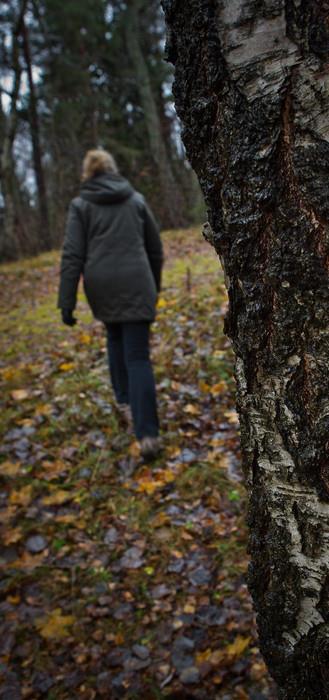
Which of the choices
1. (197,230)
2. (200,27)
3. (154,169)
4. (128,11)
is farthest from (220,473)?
(128,11)

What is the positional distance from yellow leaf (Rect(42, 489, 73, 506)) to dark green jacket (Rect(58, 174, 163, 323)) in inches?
46.9

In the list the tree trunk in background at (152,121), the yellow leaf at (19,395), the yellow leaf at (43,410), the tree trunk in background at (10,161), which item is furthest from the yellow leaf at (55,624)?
the tree trunk in background at (152,121)

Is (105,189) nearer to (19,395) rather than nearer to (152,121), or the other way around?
(19,395)

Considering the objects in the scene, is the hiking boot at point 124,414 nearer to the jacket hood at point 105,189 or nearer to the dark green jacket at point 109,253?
the dark green jacket at point 109,253

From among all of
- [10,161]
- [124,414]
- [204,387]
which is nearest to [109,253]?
[124,414]

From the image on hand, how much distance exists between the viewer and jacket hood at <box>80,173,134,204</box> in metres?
3.32

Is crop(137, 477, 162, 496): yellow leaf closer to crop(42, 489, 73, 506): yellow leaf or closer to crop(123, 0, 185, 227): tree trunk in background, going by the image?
crop(42, 489, 73, 506): yellow leaf

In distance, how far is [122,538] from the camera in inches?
114

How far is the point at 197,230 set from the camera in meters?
13.6

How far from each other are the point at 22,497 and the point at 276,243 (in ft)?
9.24

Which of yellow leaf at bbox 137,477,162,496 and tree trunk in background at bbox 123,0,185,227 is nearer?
yellow leaf at bbox 137,477,162,496

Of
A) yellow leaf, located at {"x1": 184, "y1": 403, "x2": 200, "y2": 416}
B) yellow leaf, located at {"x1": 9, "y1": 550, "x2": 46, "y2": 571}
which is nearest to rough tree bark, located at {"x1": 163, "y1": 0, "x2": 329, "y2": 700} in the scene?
yellow leaf, located at {"x1": 9, "y1": 550, "x2": 46, "y2": 571}

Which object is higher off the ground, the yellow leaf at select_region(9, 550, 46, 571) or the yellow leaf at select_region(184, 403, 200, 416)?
the yellow leaf at select_region(184, 403, 200, 416)

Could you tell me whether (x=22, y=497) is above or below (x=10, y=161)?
below
